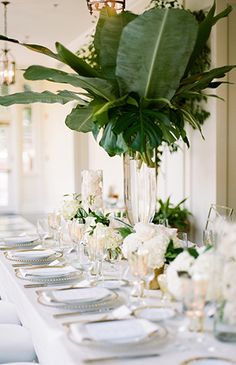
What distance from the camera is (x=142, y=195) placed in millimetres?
2992

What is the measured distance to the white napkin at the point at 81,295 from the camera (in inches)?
82.1

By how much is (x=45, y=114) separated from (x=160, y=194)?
634cm

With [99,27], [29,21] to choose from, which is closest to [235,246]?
[99,27]

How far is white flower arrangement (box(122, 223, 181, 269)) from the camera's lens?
2.16 metres

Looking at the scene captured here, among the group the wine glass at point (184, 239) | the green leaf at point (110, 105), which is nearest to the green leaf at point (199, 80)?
the green leaf at point (110, 105)

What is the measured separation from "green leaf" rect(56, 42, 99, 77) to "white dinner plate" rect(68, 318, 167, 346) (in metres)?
1.47

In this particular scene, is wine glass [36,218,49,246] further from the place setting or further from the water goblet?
the water goblet

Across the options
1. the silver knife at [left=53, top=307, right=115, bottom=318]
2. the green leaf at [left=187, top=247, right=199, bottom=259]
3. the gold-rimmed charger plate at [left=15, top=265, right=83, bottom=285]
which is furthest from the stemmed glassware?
the green leaf at [left=187, top=247, right=199, bottom=259]

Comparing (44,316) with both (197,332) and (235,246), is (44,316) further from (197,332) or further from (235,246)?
(235,246)

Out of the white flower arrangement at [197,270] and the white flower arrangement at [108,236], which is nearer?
the white flower arrangement at [197,270]

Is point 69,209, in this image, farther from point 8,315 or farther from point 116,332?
point 116,332

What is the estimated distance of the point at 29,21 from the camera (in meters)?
7.51

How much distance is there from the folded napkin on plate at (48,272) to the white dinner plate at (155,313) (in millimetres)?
666

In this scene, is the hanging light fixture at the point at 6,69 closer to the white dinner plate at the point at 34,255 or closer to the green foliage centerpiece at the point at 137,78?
the green foliage centerpiece at the point at 137,78
